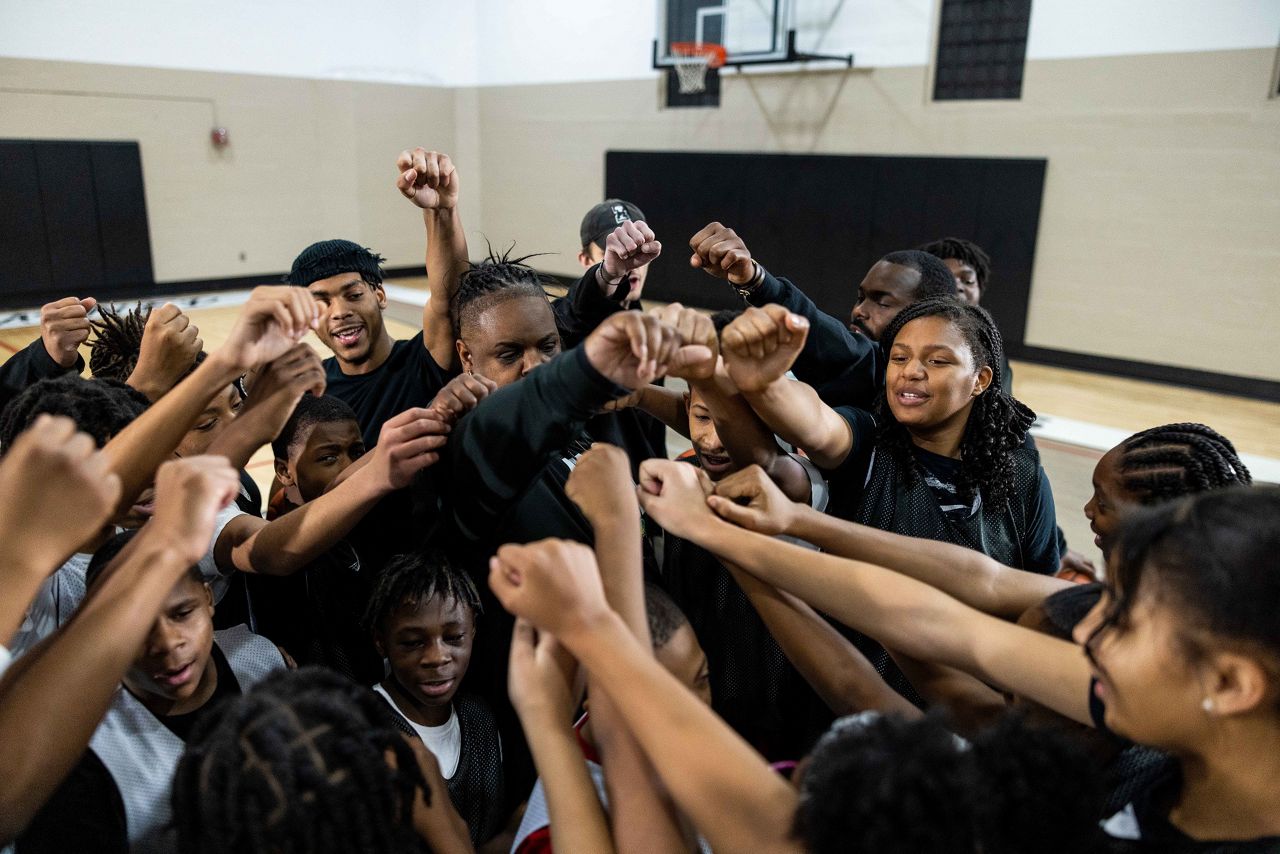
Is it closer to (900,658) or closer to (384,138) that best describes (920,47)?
(384,138)

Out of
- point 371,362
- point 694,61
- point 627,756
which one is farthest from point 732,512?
point 694,61

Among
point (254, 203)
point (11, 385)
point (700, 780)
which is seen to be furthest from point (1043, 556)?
point (254, 203)

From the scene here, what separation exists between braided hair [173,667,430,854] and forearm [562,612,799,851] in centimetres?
31

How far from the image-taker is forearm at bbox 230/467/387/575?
5.55 ft

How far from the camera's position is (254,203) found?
1169 cm

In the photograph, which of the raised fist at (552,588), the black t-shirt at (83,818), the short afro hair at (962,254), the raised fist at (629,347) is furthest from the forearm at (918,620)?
the short afro hair at (962,254)

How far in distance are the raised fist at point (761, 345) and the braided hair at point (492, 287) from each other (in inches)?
28.6

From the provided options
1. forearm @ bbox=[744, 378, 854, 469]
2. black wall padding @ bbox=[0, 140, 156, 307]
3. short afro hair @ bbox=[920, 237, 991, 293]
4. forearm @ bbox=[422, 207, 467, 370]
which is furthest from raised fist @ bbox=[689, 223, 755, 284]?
black wall padding @ bbox=[0, 140, 156, 307]

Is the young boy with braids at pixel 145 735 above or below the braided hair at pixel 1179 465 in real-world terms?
below

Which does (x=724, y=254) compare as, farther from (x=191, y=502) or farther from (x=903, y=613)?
(x=191, y=502)

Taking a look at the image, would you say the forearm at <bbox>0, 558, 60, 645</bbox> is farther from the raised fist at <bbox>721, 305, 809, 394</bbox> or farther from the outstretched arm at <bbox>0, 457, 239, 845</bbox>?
the raised fist at <bbox>721, 305, 809, 394</bbox>

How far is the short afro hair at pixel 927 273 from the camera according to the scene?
10.9 feet

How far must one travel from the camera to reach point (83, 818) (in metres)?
1.40

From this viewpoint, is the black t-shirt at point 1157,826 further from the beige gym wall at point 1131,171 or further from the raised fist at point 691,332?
the beige gym wall at point 1131,171
